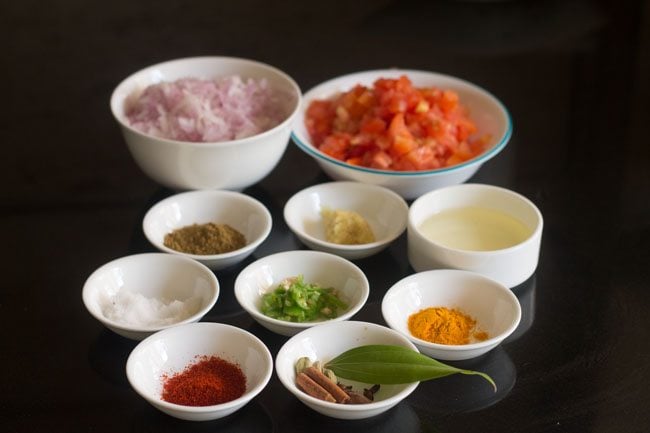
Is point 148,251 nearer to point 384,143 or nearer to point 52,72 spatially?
point 384,143

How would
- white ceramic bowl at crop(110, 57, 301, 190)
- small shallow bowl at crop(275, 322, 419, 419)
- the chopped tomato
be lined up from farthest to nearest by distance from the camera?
the chopped tomato → white ceramic bowl at crop(110, 57, 301, 190) → small shallow bowl at crop(275, 322, 419, 419)

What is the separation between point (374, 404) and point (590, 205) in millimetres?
949

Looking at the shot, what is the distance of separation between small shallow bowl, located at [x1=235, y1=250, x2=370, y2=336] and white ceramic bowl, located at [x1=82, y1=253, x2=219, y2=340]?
72mm

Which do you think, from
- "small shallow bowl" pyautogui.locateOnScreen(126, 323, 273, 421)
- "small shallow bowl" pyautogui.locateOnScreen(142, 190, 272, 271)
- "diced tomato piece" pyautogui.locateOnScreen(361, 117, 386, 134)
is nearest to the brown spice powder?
"small shallow bowl" pyautogui.locateOnScreen(142, 190, 272, 271)

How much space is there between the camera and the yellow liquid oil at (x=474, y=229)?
7.09 ft

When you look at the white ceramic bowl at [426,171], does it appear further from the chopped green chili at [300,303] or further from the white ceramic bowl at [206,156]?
the chopped green chili at [300,303]

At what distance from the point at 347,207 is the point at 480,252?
0.42m

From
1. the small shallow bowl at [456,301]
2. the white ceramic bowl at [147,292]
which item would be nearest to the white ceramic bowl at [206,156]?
the white ceramic bowl at [147,292]

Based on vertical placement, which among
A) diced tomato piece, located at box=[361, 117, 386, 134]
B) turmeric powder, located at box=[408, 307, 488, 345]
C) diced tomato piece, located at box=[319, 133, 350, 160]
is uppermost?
diced tomato piece, located at box=[361, 117, 386, 134]

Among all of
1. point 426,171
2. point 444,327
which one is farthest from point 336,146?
point 444,327

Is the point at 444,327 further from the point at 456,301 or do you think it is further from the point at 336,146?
the point at 336,146

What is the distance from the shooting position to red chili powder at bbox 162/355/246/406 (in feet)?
5.71

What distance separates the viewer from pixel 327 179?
2502mm

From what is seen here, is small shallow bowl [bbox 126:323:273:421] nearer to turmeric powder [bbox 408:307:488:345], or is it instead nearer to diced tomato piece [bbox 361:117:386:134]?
turmeric powder [bbox 408:307:488:345]
